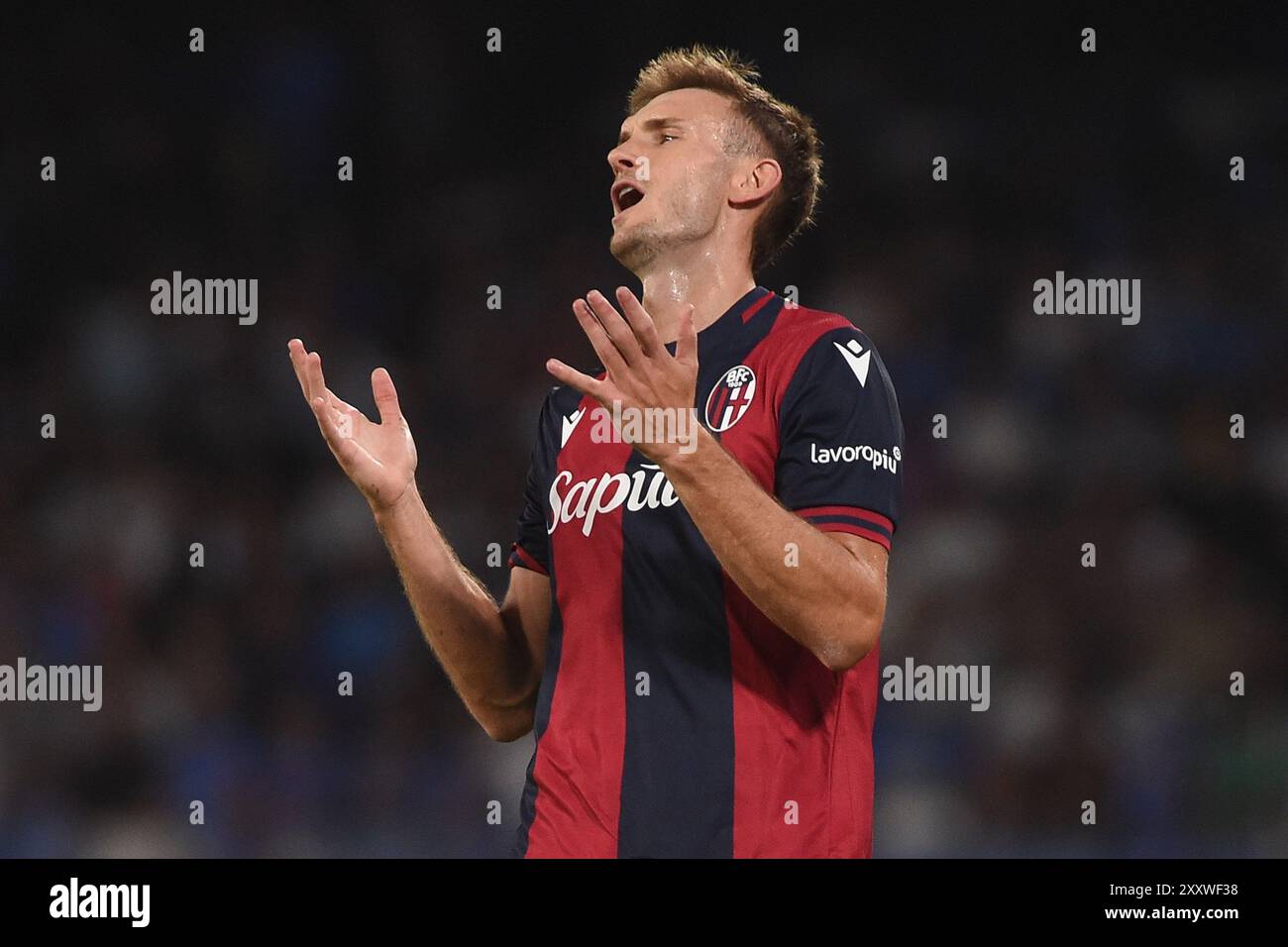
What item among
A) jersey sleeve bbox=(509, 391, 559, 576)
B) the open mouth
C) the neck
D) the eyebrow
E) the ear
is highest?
the eyebrow

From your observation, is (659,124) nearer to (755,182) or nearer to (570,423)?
(755,182)

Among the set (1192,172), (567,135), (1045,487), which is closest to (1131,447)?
(1045,487)

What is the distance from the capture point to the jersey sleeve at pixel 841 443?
88.4 inches

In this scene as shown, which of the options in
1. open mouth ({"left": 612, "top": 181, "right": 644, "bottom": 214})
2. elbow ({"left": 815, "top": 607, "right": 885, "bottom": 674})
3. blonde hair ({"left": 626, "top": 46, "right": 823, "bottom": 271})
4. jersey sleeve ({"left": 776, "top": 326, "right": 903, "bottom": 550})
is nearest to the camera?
elbow ({"left": 815, "top": 607, "right": 885, "bottom": 674})

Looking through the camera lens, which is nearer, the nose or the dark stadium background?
the nose

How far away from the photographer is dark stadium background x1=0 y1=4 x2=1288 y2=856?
4.82 m

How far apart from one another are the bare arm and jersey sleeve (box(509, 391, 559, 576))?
0.03m

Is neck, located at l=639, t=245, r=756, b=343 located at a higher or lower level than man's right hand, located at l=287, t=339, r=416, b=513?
higher

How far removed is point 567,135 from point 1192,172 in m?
2.41

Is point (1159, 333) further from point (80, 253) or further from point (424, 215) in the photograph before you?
point (80, 253)

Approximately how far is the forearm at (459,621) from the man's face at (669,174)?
0.67 meters

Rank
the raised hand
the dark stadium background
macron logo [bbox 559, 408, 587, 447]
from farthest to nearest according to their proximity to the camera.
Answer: the dark stadium background
macron logo [bbox 559, 408, 587, 447]
the raised hand

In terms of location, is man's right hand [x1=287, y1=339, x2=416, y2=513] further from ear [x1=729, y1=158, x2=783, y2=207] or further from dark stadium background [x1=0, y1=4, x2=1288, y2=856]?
dark stadium background [x1=0, y1=4, x2=1288, y2=856]

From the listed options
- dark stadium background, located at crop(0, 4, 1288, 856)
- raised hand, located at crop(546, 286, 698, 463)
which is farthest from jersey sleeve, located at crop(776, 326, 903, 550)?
dark stadium background, located at crop(0, 4, 1288, 856)
